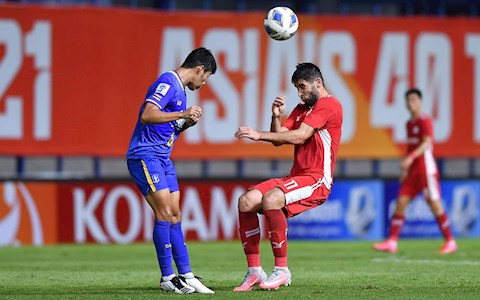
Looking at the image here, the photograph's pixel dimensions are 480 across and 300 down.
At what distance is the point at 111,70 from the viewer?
17.7 meters

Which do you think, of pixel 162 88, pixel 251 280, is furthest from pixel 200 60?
pixel 251 280

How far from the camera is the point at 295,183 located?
376 inches

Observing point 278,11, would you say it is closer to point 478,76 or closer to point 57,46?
point 57,46

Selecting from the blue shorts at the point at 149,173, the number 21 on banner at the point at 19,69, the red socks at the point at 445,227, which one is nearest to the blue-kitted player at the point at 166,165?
the blue shorts at the point at 149,173

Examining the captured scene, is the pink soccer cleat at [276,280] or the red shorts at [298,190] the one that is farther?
the red shorts at [298,190]

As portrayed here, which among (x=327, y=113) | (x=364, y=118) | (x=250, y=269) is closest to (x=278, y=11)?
(x=327, y=113)

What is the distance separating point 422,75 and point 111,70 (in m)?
5.47

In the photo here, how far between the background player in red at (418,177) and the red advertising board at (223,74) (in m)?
3.23

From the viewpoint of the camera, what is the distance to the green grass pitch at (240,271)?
9359mm

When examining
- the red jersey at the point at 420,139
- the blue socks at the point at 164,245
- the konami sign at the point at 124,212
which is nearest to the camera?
the blue socks at the point at 164,245

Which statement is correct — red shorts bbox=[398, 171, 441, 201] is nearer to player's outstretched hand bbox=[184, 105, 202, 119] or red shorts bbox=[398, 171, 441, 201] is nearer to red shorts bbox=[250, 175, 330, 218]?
red shorts bbox=[250, 175, 330, 218]

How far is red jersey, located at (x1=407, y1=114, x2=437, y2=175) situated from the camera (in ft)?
50.4

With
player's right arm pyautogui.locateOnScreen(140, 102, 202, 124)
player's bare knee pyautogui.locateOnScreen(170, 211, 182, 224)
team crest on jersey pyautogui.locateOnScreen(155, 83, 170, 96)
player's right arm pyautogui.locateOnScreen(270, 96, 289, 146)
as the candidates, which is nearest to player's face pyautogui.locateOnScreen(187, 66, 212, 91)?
team crest on jersey pyautogui.locateOnScreen(155, 83, 170, 96)

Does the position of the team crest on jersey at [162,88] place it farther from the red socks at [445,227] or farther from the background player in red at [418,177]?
the red socks at [445,227]
